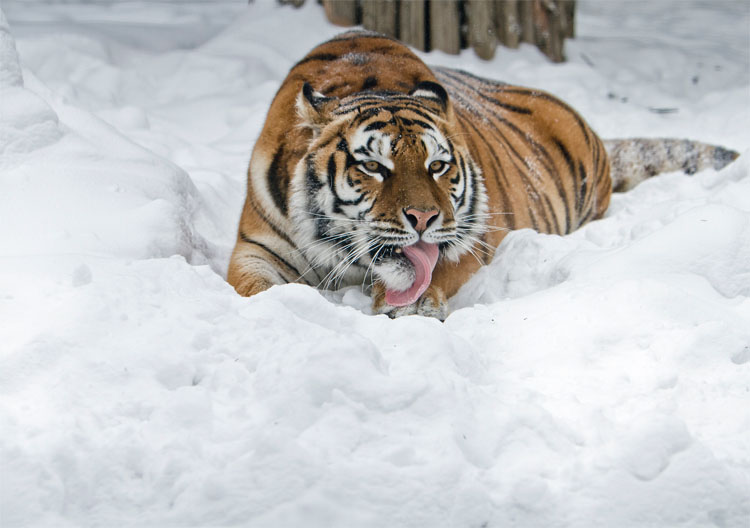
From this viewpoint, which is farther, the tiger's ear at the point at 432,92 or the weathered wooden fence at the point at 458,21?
the weathered wooden fence at the point at 458,21

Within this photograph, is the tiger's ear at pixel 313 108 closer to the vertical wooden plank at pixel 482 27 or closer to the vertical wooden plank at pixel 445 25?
the vertical wooden plank at pixel 445 25

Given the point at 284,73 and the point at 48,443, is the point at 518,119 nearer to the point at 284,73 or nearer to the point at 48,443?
the point at 284,73

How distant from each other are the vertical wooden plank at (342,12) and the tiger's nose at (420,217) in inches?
135

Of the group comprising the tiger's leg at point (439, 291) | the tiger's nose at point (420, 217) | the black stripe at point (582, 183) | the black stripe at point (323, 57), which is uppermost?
the black stripe at point (323, 57)

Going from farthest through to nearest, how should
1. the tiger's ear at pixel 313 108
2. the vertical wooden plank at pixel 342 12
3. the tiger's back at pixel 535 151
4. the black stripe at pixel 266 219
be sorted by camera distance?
the vertical wooden plank at pixel 342 12 < the tiger's back at pixel 535 151 < the black stripe at pixel 266 219 < the tiger's ear at pixel 313 108

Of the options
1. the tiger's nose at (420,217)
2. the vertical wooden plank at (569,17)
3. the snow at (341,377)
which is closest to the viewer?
the snow at (341,377)

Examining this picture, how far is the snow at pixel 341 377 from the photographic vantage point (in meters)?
1.38

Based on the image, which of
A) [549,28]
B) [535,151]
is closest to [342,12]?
[549,28]

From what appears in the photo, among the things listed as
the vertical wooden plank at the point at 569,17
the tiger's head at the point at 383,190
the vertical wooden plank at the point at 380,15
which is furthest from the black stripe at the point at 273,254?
the vertical wooden plank at the point at 569,17

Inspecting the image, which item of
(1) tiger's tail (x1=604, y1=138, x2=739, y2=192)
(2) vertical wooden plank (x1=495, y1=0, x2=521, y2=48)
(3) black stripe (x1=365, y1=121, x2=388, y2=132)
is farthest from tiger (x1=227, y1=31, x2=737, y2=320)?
(2) vertical wooden plank (x1=495, y1=0, x2=521, y2=48)

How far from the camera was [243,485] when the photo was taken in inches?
53.9

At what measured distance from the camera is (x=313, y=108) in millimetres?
2562

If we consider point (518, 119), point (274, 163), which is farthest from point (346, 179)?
point (518, 119)

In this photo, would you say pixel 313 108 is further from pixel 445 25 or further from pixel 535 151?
pixel 445 25
